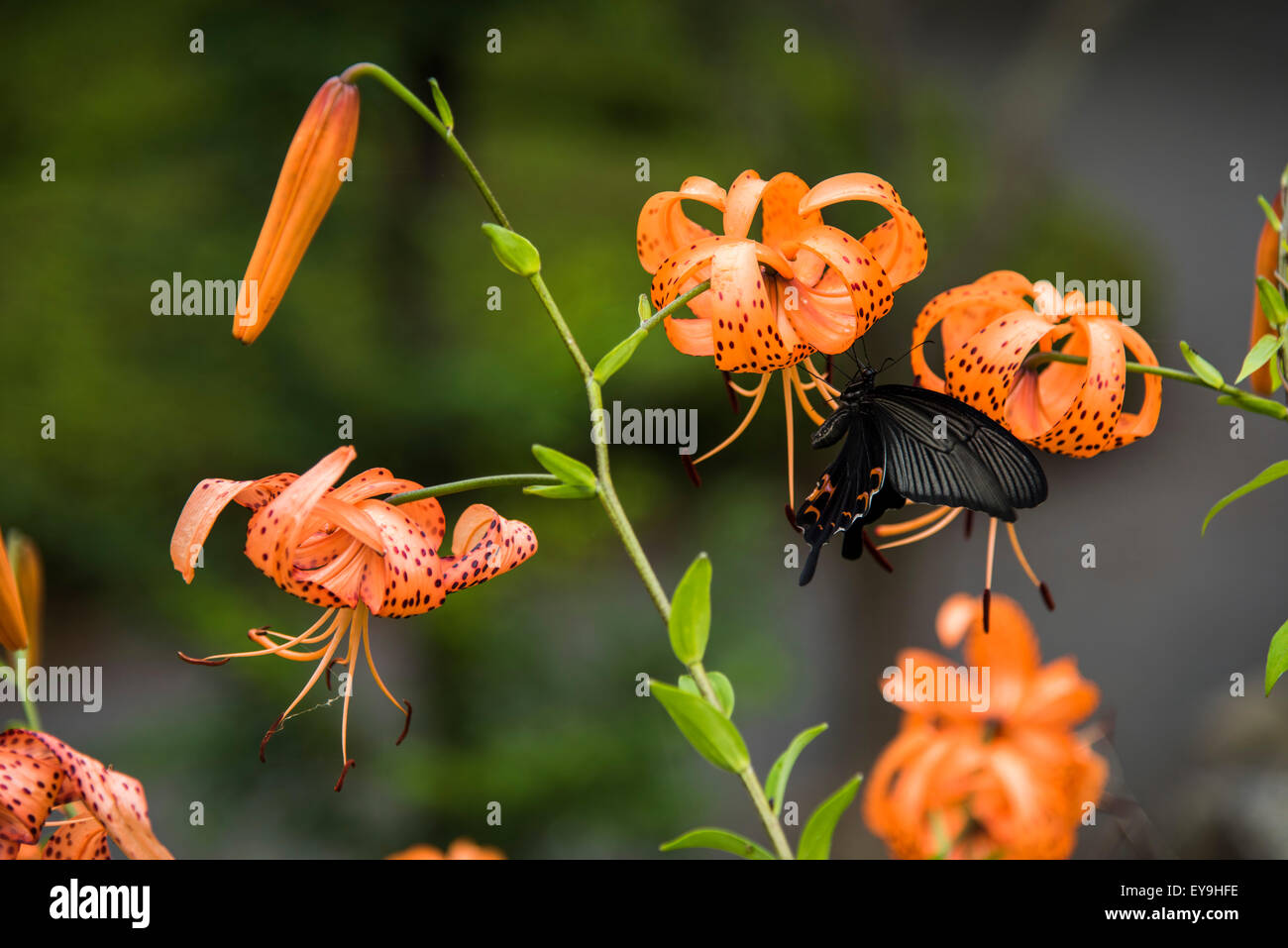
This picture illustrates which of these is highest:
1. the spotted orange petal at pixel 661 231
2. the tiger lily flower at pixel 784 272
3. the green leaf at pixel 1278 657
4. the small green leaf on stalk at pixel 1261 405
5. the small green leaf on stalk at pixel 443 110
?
the small green leaf on stalk at pixel 443 110

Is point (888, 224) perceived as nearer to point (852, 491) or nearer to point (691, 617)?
point (852, 491)

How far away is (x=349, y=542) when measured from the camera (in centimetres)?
65

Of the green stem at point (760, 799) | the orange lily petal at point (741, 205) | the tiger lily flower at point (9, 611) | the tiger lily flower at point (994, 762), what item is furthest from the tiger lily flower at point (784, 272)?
the tiger lily flower at point (994, 762)

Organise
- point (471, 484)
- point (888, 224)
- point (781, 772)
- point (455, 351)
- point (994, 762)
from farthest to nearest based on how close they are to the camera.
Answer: point (455, 351) < point (994, 762) < point (888, 224) < point (781, 772) < point (471, 484)

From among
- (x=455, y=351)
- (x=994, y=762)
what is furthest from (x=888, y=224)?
(x=455, y=351)

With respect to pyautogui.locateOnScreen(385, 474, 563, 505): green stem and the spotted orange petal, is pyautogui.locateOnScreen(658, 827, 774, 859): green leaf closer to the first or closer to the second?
pyautogui.locateOnScreen(385, 474, 563, 505): green stem

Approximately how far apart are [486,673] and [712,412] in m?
1.74

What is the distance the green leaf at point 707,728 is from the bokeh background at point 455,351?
1249 millimetres

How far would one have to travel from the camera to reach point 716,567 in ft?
7.63

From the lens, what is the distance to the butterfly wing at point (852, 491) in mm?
633

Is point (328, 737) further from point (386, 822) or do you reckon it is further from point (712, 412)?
point (712, 412)

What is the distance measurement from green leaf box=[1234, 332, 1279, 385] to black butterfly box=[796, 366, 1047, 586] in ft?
0.41

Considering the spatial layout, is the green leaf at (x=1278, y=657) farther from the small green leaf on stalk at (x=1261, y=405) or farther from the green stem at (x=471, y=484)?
the green stem at (x=471, y=484)

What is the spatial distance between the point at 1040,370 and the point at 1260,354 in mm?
134
